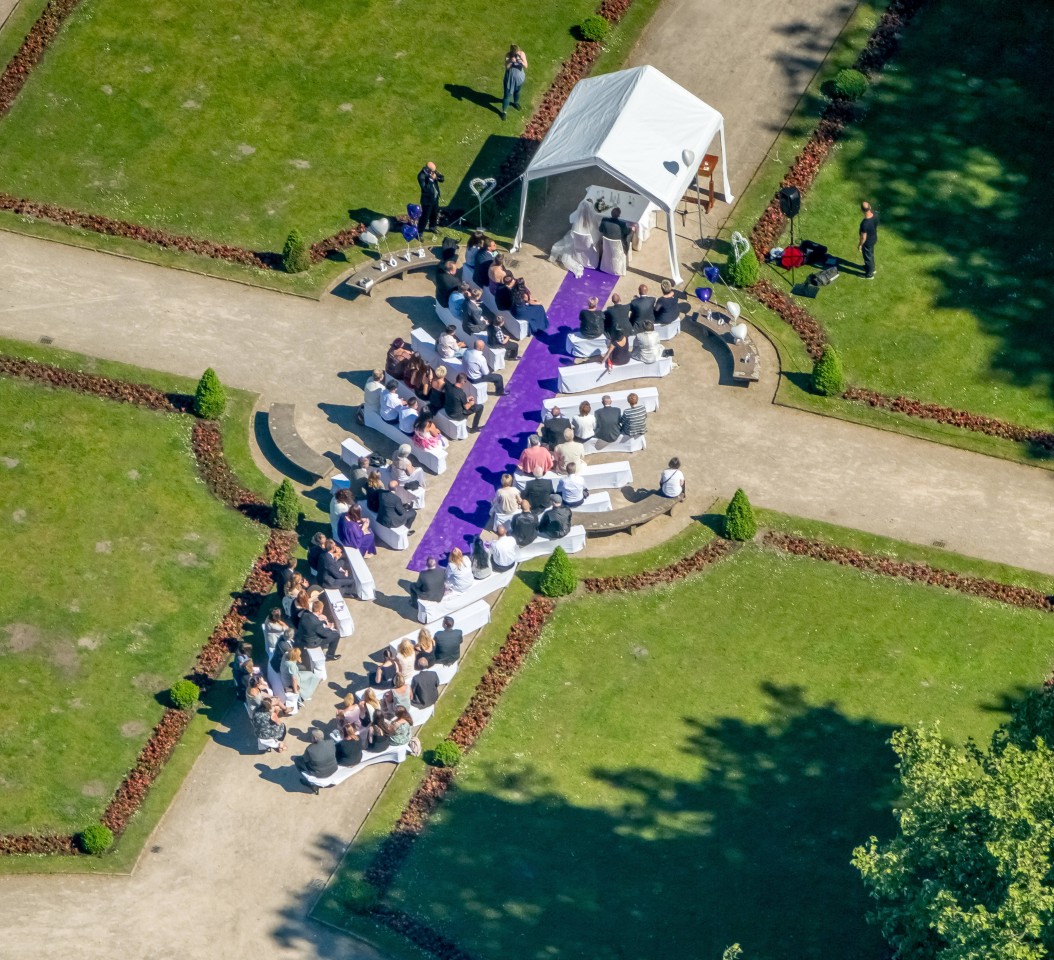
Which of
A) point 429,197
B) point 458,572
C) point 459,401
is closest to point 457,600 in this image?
point 458,572

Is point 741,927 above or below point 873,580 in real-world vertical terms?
below

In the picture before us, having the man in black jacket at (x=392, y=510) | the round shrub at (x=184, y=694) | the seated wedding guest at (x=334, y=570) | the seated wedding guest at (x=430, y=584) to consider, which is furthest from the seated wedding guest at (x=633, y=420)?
the round shrub at (x=184, y=694)

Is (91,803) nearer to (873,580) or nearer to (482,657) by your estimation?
(482,657)

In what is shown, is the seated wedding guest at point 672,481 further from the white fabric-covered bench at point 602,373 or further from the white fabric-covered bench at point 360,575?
the white fabric-covered bench at point 360,575

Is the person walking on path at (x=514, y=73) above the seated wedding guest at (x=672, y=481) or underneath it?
above

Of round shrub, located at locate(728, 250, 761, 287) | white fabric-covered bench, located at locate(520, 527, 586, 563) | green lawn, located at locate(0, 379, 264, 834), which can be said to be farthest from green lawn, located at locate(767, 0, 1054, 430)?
green lawn, located at locate(0, 379, 264, 834)

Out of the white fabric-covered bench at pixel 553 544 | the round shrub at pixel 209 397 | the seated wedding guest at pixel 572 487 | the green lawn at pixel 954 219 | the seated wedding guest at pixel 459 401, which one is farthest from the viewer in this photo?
the green lawn at pixel 954 219

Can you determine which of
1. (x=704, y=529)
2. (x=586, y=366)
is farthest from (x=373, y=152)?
(x=704, y=529)
